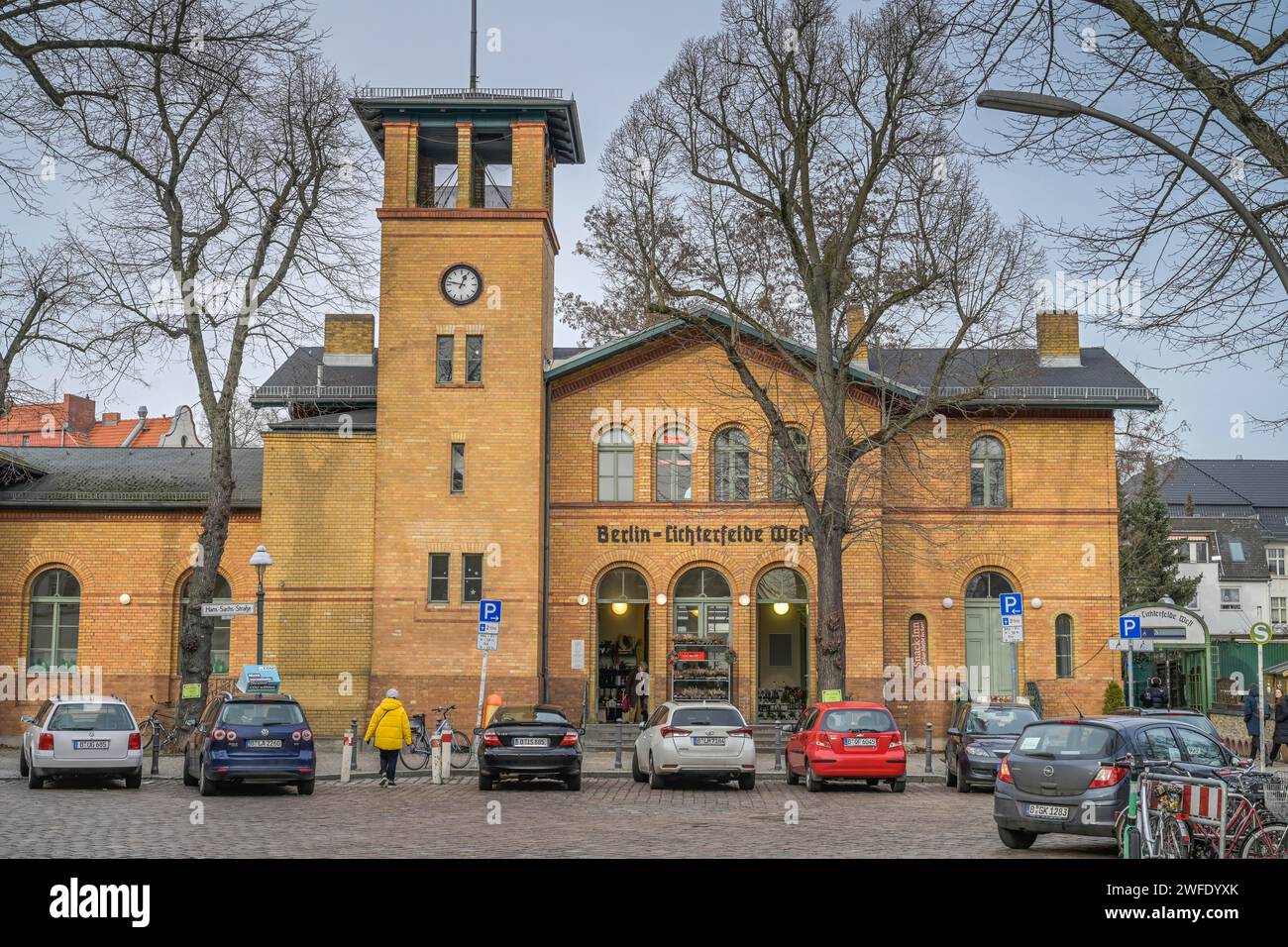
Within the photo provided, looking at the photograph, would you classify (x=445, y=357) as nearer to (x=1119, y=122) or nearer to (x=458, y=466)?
(x=458, y=466)

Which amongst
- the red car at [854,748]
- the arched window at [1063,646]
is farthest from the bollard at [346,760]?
the arched window at [1063,646]

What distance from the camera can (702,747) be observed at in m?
23.5

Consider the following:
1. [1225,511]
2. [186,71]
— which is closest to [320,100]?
[186,71]

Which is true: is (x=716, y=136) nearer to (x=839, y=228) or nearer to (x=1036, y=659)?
(x=839, y=228)

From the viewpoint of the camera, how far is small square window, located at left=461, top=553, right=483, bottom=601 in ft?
112

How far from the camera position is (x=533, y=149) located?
115 feet

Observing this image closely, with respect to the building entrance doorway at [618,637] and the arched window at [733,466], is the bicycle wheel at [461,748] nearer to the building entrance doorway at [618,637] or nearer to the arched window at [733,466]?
the building entrance doorway at [618,637]

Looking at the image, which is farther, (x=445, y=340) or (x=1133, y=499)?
(x=1133, y=499)

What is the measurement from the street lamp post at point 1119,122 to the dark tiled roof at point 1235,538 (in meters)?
67.9

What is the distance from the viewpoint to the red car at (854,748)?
23.7 metres

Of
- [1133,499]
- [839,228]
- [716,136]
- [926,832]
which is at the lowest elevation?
[926,832]

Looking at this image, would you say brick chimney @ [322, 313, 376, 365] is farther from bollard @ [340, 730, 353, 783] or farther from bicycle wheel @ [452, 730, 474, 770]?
bollard @ [340, 730, 353, 783]

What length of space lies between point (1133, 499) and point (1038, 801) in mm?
48797

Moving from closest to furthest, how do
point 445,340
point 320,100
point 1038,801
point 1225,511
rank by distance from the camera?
point 1038,801
point 320,100
point 445,340
point 1225,511
